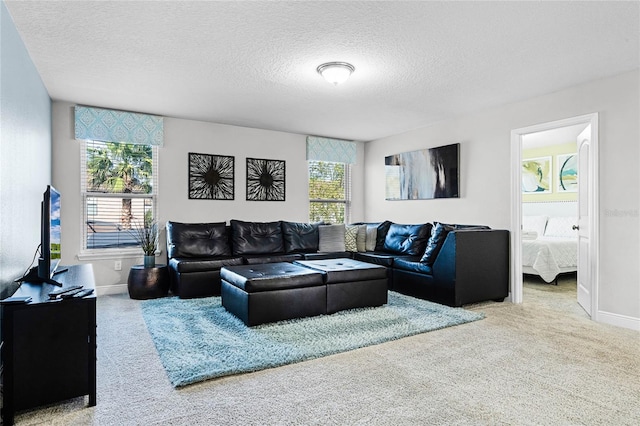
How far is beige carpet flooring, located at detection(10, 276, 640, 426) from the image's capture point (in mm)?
1875

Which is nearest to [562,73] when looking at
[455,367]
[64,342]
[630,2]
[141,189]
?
[630,2]

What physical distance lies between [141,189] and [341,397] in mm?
4145

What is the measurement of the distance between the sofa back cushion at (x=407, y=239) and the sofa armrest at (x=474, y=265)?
0.81m

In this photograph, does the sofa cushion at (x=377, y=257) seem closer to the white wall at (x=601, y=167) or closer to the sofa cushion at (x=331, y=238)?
the sofa cushion at (x=331, y=238)

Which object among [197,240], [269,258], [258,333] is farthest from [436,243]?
[197,240]

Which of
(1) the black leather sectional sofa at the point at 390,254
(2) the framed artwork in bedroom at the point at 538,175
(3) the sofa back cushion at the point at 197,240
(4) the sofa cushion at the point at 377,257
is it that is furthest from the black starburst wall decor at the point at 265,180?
(2) the framed artwork in bedroom at the point at 538,175

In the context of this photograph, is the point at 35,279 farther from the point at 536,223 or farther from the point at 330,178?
the point at 536,223

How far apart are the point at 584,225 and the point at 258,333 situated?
11.8ft

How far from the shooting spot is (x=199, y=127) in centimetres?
543

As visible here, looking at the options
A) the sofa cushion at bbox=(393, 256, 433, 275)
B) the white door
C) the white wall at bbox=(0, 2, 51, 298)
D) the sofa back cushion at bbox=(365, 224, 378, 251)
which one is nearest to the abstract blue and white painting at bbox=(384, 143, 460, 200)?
the sofa back cushion at bbox=(365, 224, 378, 251)

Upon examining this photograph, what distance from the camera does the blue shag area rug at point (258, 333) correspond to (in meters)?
2.49

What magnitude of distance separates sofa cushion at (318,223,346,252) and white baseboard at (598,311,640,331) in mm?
3157

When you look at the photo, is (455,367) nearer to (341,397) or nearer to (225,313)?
(341,397)

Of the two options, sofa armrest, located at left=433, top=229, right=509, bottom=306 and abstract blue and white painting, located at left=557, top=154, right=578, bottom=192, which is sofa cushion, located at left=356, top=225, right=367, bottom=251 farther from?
abstract blue and white painting, located at left=557, top=154, right=578, bottom=192
